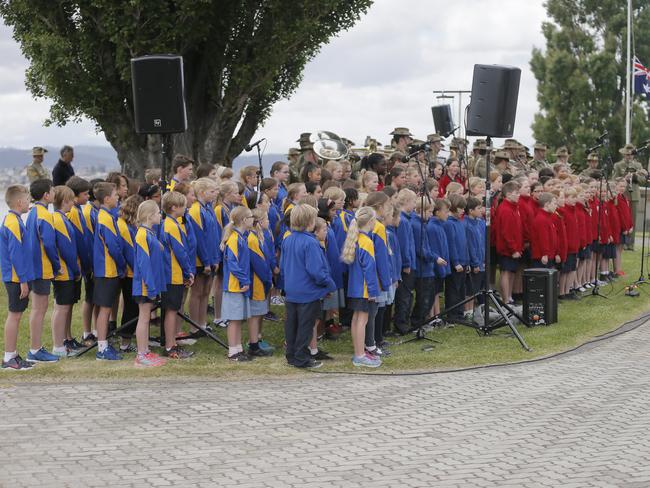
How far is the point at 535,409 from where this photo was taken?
9.60m

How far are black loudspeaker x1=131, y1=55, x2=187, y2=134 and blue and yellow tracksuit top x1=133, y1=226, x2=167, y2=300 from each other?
1909 millimetres

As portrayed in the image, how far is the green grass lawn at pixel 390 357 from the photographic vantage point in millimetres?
11121

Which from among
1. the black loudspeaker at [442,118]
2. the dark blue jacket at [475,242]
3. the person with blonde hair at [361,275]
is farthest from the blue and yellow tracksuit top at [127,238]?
the black loudspeaker at [442,118]

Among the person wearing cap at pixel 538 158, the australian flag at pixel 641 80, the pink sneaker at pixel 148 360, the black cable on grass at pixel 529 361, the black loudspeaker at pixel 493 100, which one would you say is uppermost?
the australian flag at pixel 641 80

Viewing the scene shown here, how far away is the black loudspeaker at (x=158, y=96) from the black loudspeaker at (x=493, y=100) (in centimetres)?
383

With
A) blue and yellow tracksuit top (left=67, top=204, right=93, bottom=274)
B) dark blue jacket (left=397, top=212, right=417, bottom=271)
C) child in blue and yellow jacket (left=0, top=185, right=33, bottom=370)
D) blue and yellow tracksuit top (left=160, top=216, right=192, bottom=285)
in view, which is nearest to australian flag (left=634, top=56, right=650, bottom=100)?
dark blue jacket (left=397, top=212, right=417, bottom=271)

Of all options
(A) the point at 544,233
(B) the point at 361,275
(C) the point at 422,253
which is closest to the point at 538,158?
(A) the point at 544,233

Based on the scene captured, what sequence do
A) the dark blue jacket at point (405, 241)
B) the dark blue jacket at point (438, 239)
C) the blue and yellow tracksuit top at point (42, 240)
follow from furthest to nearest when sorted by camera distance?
the dark blue jacket at point (438, 239) → the dark blue jacket at point (405, 241) → the blue and yellow tracksuit top at point (42, 240)

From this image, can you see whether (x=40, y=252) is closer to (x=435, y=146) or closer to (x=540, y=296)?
(x=540, y=296)

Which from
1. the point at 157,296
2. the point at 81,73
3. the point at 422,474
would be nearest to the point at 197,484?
the point at 422,474

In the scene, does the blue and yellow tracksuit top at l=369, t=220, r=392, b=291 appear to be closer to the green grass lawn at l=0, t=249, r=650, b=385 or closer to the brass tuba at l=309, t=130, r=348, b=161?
the green grass lawn at l=0, t=249, r=650, b=385

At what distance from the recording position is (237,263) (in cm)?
1171

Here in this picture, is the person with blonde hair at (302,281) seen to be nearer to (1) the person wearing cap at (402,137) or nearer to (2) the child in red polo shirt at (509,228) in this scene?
(2) the child in red polo shirt at (509,228)

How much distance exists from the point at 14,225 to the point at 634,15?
42.7 meters
